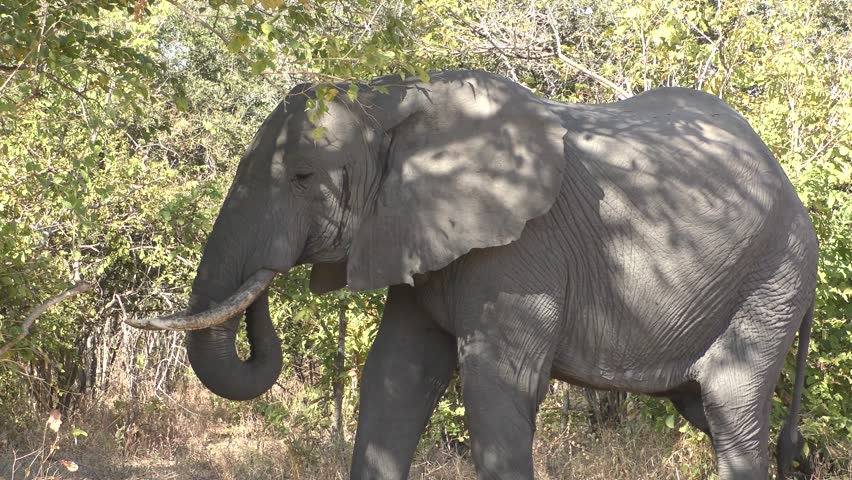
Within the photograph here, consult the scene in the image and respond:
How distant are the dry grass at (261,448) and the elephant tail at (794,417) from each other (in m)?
0.99

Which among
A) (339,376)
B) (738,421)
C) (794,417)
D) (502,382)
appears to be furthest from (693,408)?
(339,376)

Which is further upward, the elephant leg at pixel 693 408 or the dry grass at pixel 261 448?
the elephant leg at pixel 693 408

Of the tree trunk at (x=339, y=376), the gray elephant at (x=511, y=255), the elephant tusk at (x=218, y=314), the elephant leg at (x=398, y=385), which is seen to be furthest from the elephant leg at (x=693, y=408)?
the tree trunk at (x=339, y=376)

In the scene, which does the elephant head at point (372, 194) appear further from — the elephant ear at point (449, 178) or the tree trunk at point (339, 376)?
the tree trunk at point (339, 376)

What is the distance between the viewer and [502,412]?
4.25 m

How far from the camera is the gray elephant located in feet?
13.9

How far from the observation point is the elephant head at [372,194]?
4.18m

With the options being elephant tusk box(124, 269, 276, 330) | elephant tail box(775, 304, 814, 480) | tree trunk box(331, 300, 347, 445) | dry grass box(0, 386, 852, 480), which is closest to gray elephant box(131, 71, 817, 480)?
elephant tusk box(124, 269, 276, 330)

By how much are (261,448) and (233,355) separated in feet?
11.3

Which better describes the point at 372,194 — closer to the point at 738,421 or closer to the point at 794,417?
the point at 738,421

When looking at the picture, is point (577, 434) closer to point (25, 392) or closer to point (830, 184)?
point (830, 184)

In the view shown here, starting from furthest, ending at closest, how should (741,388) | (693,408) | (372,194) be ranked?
1. (693,408)
2. (741,388)
3. (372,194)

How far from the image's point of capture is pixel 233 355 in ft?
13.9

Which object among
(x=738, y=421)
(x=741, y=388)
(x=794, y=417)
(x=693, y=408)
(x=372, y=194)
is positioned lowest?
(x=794, y=417)
